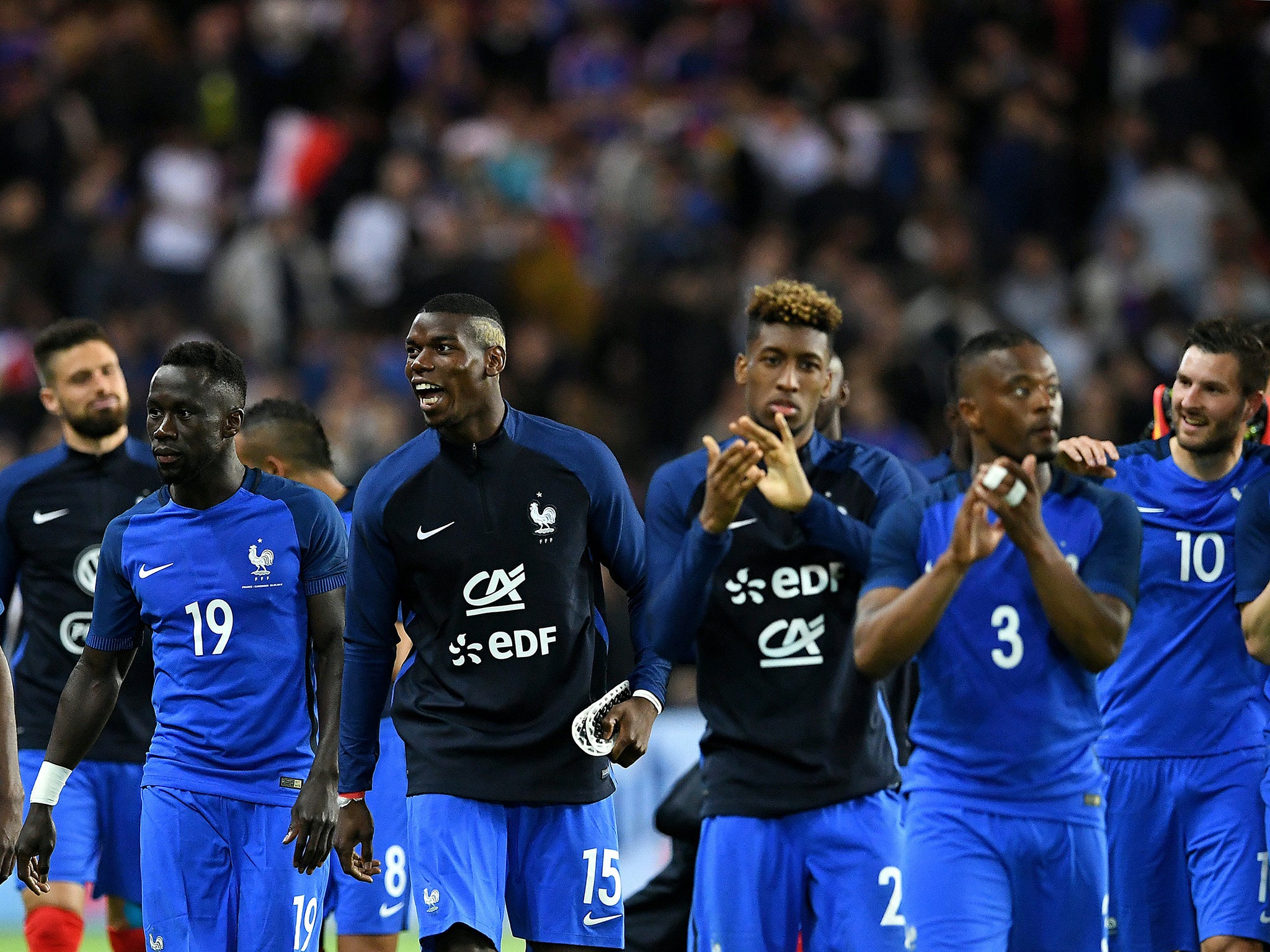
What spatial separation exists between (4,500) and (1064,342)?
9.66m

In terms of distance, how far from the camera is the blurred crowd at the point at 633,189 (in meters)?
15.3

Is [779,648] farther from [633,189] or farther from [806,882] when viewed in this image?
[633,189]

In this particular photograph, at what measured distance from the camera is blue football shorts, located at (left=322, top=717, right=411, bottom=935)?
8.30 m

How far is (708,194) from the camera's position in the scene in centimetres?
1688

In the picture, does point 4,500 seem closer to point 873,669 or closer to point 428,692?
point 428,692

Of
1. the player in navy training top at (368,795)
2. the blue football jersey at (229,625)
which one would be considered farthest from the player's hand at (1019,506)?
the player in navy training top at (368,795)

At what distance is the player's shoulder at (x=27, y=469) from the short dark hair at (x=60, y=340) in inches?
13.1

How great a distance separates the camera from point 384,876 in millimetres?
8305

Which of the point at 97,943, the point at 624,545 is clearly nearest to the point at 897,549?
the point at 624,545

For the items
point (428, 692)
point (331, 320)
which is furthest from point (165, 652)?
Result: point (331, 320)

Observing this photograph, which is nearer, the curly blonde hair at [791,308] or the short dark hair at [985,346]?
the short dark hair at [985,346]

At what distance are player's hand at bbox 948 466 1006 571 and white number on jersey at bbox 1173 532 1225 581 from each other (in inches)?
78.3

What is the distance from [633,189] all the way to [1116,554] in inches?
440

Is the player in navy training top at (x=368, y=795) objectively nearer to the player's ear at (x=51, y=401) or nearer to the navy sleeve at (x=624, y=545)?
the player's ear at (x=51, y=401)
